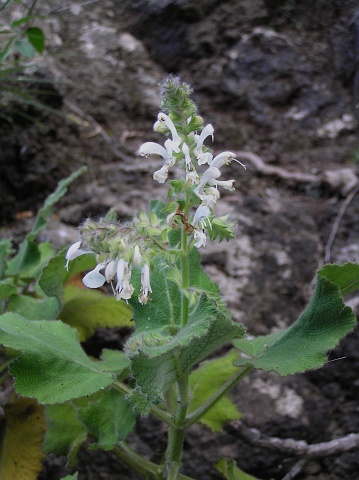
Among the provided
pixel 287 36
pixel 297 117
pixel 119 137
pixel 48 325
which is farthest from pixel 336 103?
pixel 48 325

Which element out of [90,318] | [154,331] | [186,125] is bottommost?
[90,318]

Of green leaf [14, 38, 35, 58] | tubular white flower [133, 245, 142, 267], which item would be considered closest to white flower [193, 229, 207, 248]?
tubular white flower [133, 245, 142, 267]

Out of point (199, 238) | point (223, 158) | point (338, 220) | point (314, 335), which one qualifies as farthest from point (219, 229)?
point (338, 220)

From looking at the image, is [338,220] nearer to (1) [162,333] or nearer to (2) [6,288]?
(1) [162,333]

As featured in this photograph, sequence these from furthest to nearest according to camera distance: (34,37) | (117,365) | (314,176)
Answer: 1. (314,176)
2. (34,37)
3. (117,365)

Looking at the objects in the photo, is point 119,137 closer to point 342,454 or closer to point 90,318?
point 90,318

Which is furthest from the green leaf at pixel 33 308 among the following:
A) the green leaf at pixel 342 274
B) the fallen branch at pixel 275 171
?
the fallen branch at pixel 275 171
